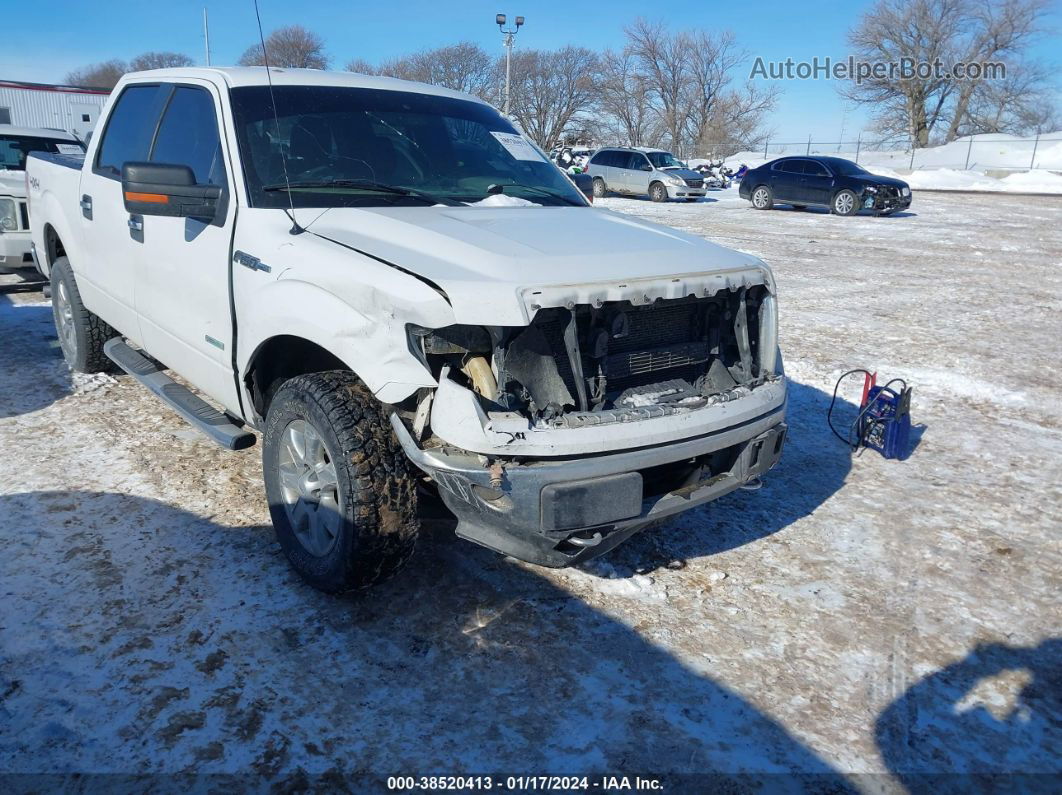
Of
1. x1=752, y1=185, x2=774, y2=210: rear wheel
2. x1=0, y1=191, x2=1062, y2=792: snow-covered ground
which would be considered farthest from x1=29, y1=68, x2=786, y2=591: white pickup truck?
x1=752, y1=185, x2=774, y2=210: rear wheel

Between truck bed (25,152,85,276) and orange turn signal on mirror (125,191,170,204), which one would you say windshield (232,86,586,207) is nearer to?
orange turn signal on mirror (125,191,170,204)

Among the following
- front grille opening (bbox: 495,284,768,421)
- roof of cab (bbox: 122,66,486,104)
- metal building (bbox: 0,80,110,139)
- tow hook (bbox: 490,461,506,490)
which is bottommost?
tow hook (bbox: 490,461,506,490)

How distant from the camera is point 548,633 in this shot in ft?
10.2

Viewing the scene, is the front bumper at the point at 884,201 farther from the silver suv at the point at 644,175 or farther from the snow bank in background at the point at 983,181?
the snow bank in background at the point at 983,181

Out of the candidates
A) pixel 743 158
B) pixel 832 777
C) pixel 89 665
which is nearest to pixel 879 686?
pixel 832 777

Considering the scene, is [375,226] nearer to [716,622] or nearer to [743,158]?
[716,622]

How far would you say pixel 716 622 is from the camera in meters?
3.26

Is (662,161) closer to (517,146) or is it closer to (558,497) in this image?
(517,146)

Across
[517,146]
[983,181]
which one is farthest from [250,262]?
[983,181]

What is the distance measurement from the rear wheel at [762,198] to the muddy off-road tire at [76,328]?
20.7 m

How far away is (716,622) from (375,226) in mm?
2116

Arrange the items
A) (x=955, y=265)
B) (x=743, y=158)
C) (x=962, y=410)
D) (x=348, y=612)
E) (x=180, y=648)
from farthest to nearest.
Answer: (x=743, y=158) → (x=955, y=265) → (x=962, y=410) → (x=348, y=612) → (x=180, y=648)

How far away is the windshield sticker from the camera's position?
4.48 meters

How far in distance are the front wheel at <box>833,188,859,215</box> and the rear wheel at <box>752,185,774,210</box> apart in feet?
7.33
